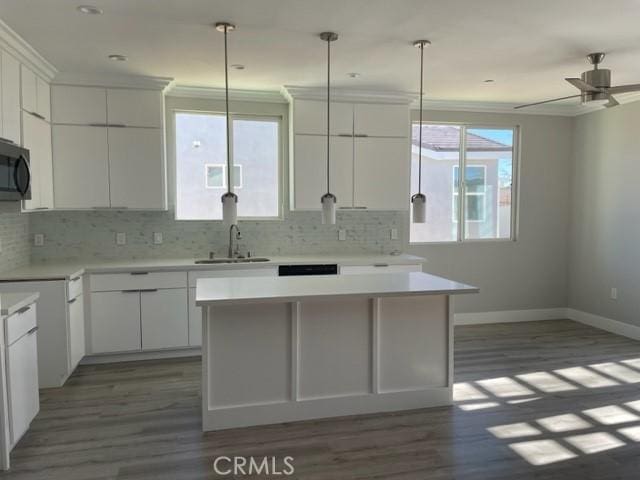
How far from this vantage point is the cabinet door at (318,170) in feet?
15.5

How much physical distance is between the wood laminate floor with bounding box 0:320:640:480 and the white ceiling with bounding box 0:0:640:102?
2.54 metres

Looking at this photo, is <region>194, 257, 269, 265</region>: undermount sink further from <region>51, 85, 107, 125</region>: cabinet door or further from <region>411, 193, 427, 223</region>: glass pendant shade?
<region>411, 193, 427, 223</region>: glass pendant shade

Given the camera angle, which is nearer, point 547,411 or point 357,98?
point 547,411

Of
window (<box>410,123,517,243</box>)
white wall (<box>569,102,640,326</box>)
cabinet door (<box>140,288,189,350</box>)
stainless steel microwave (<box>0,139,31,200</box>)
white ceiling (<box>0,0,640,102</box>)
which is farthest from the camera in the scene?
window (<box>410,123,517,243</box>)

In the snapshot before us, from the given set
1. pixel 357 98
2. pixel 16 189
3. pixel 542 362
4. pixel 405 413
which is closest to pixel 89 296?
pixel 16 189

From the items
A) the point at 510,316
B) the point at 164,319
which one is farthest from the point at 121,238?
the point at 510,316

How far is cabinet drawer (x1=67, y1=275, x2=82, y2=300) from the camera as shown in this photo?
367 cm

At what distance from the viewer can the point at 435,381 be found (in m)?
3.31

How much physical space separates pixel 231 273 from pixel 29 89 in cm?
216

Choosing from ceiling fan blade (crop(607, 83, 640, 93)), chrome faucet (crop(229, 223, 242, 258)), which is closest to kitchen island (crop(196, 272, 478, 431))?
chrome faucet (crop(229, 223, 242, 258))

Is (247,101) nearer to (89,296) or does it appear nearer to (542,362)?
(89,296)

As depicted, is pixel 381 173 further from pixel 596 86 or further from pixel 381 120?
pixel 596 86

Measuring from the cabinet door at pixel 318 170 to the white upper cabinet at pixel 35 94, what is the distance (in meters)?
2.19

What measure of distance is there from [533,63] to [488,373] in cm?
258
